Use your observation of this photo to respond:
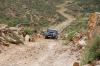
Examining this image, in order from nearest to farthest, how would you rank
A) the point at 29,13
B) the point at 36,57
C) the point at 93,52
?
the point at 93,52 < the point at 36,57 < the point at 29,13

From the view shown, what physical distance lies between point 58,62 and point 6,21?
119 ft

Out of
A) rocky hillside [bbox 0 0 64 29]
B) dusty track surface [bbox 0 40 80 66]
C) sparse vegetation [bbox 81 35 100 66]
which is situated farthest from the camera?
rocky hillside [bbox 0 0 64 29]

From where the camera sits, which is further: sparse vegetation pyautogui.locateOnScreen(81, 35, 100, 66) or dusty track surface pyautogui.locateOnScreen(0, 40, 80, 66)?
dusty track surface pyautogui.locateOnScreen(0, 40, 80, 66)

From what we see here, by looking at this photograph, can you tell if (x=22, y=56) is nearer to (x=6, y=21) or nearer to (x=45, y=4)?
(x=6, y=21)

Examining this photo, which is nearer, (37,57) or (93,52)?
(93,52)

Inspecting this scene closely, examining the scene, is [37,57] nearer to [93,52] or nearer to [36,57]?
[36,57]

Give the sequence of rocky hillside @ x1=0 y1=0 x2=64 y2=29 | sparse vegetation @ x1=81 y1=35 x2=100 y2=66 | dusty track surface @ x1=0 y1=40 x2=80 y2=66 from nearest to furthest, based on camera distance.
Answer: sparse vegetation @ x1=81 y1=35 x2=100 y2=66
dusty track surface @ x1=0 y1=40 x2=80 y2=66
rocky hillside @ x1=0 y1=0 x2=64 y2=29

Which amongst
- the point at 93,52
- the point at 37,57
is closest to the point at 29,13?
the point at 37,57

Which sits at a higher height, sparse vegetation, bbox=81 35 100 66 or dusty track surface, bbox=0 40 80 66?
sparse vegetation, bbox=81 35 100 66

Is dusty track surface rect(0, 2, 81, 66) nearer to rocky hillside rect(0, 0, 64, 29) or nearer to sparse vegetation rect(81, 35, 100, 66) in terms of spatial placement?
sparse vegetation rect(81, 35, 100, 66)

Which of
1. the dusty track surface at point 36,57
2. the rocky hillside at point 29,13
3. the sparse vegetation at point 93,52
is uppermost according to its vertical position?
the sparse vegetation at point 93,52

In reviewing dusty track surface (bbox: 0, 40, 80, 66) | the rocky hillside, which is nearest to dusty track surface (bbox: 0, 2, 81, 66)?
dusty track surface (bbox: 0, 40, 80, 66)

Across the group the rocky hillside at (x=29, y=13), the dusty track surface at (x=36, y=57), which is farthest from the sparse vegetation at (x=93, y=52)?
the rocky hillside at (x=29, y=13)

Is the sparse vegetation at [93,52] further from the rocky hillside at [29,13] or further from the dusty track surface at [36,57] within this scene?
the rocky hillside at [29,13]
